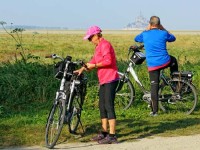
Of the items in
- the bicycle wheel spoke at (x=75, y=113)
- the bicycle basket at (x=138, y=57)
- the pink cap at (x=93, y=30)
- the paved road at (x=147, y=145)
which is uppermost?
the pink cap at (x=93, y=30)

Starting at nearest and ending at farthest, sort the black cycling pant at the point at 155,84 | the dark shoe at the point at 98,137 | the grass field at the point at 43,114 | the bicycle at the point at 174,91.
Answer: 1. the dark shoe at the point at 98,137
2. the grass field at the point at 43,114
3. the black cycling pant at the point at 155,84
4. the bicycle at the point at 174,91

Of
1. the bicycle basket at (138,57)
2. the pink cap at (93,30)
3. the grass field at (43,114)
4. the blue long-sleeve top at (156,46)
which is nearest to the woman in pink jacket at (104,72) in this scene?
the pink cap at (93,30)

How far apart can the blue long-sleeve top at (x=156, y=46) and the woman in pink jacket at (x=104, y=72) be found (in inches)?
76.5

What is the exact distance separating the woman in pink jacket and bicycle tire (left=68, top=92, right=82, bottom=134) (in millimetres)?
387

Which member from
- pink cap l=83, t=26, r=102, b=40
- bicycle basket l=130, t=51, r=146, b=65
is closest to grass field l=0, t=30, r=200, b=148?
bicycle basket l=130, t=51, r=146, b=65

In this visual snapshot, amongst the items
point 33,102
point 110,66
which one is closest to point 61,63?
point 110,66

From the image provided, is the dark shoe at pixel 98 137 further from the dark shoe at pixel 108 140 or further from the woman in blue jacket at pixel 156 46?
the woman in blue jacket at pixel 156 46

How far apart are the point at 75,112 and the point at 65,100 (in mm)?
540

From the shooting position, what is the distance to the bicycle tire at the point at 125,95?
998cm

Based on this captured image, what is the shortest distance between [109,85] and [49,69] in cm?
465

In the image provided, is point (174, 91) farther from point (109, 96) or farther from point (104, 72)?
point (104, 72)

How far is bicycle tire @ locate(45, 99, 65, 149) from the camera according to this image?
21.6 ft

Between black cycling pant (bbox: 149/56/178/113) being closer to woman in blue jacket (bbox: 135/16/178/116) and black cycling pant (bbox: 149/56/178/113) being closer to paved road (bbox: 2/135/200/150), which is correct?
woman in blue jacket (bbox: 135/16/178/116)

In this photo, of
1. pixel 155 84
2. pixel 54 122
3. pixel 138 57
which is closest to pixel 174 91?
pixel 155 84
